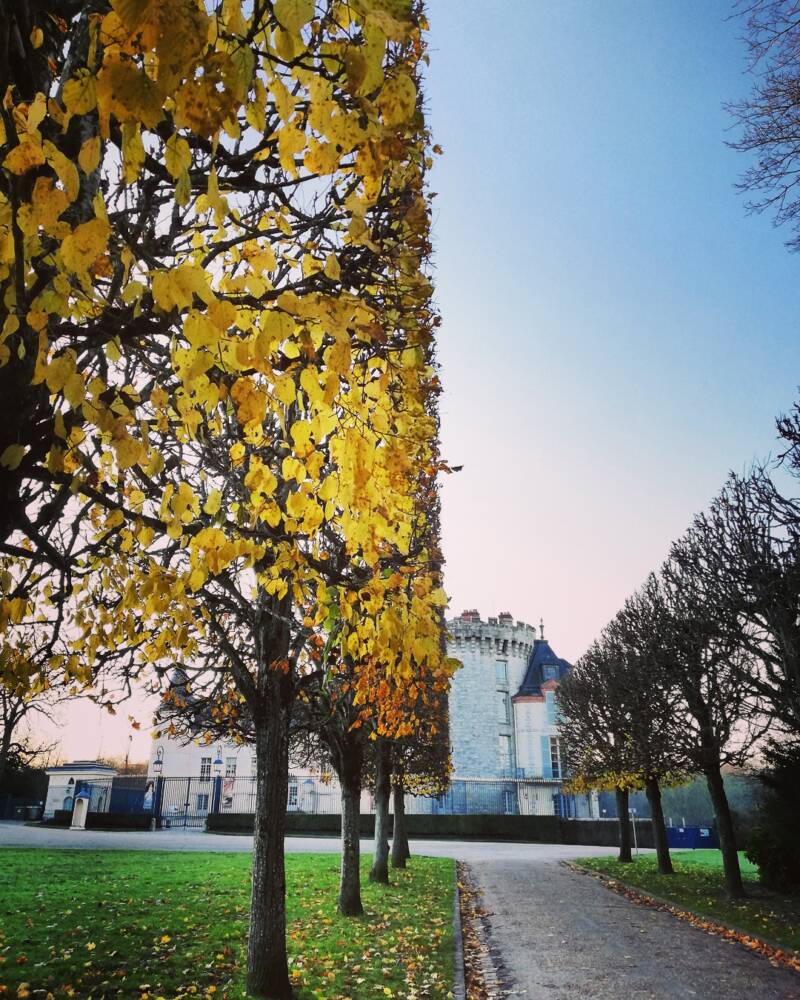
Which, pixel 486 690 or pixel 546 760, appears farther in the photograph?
pixel 486 690

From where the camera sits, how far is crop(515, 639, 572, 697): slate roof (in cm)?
5309

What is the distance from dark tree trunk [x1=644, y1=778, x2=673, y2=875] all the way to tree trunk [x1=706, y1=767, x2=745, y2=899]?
14.4ft

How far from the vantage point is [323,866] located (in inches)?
735

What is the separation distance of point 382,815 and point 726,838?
27.3ft

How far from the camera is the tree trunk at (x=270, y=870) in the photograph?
665 centimetres

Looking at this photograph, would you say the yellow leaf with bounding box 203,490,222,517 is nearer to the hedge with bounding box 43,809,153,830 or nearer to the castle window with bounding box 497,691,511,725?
the hedge with bounding box 43,809,153,830

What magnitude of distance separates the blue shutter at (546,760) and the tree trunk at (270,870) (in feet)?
153

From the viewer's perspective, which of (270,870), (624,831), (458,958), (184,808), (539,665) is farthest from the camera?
(539,665)

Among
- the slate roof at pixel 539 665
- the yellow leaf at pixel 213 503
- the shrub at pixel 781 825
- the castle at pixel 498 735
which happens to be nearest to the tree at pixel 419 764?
the shrub at pixel 781 825

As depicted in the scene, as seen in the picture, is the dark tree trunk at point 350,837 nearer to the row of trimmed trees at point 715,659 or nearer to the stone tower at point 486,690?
the row of trimmed trees at point 715,659

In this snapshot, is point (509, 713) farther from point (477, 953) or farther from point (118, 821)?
point (477, 953)

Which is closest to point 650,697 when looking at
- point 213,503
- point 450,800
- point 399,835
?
point 399,835

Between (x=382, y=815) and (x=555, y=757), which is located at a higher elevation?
(x=555, y=757)

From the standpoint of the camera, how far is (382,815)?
16.3m
